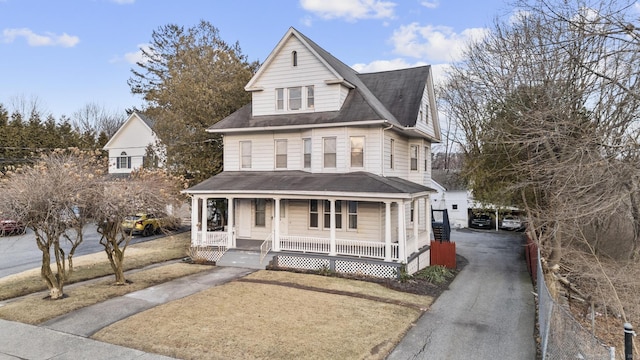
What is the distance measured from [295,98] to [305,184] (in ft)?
16.4

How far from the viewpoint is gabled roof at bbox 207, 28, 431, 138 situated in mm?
17234

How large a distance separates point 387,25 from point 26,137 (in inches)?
1373

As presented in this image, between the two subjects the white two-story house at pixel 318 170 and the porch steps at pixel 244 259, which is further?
the porch steps at pixel 244 259

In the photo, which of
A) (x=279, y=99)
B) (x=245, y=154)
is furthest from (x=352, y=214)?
(x=279, y=99)

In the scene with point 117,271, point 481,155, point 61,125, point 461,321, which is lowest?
point 461,321

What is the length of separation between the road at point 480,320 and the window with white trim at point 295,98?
10.8 m

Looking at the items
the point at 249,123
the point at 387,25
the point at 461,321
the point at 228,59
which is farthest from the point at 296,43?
the point at 461,321

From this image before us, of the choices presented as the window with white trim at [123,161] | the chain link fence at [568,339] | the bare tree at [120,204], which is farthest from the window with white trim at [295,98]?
the window with white trim at [123,161]

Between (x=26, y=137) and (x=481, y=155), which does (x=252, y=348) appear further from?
(x=26, y=137)

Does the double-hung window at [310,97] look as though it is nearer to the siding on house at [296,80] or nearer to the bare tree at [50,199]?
the siding on house at [296,80]

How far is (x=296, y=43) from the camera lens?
18141 millimetres

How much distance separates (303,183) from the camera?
16.3 meters

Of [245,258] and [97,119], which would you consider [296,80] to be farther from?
[97,119]

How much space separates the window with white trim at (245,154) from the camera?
64.3 feet
